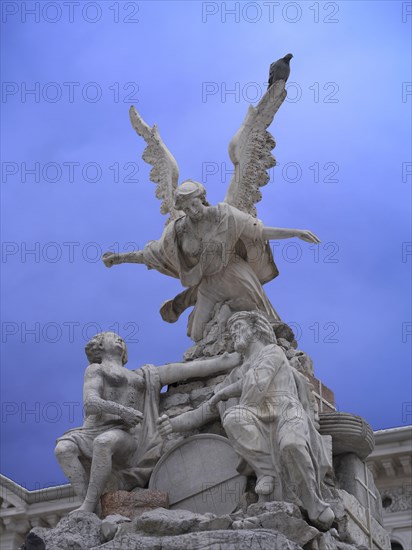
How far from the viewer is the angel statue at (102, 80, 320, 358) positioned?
43.0ft

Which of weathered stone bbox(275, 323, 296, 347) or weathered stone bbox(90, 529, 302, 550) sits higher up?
weathered stone bbox(275, 323, 296, 347)

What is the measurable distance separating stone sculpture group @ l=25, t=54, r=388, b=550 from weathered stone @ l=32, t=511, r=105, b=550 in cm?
16

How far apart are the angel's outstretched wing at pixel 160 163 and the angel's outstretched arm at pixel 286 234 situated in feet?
3.45

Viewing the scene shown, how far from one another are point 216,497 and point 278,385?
107cm

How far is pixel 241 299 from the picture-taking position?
13297 millimetres

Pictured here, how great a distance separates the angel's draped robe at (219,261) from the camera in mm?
13125

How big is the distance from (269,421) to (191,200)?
8.20 ft

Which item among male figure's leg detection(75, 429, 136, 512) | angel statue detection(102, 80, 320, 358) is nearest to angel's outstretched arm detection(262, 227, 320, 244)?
angel statue detection(102, 80, 320, 358)

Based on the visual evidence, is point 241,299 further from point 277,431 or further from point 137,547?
point 137,547

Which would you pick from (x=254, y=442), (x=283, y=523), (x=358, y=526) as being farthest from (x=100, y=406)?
(x=358, y=526)

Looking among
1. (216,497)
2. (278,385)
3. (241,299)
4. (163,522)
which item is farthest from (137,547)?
(241,299)

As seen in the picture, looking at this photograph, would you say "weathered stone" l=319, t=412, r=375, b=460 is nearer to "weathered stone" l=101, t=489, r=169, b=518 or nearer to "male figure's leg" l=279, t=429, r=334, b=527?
"male figure's leg" l=279, t=429, r=334, b=527

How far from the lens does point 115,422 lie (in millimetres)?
12266

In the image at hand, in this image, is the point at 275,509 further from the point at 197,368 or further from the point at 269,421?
the point at 197,368
